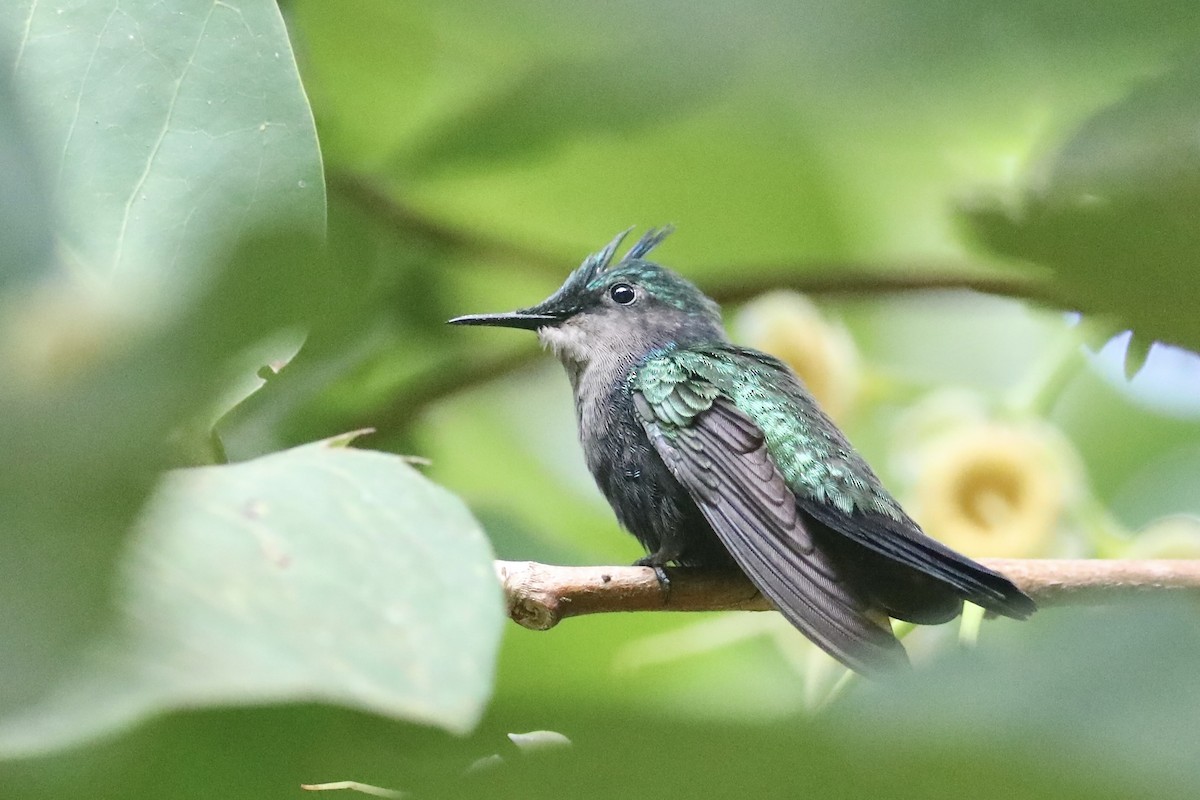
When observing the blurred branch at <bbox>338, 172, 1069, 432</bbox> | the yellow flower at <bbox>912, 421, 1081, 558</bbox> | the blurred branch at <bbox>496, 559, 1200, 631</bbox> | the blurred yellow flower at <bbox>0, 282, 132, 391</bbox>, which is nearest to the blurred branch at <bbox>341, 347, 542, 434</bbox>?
the blurred branch at <bbox>338, 172, 1069, 432</bbox>

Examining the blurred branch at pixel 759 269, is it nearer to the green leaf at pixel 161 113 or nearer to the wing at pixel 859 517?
the wing at pixel 859 517

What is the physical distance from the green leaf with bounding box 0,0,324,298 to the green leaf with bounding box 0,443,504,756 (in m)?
0.37

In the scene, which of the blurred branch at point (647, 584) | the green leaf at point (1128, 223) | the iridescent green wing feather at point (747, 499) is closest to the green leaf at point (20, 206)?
the green leaf at point (1128, 223)

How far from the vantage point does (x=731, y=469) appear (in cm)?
182

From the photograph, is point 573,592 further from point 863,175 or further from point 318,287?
point 863,175

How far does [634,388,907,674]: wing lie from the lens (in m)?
1.44

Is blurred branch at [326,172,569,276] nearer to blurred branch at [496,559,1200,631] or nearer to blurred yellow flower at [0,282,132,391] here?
blurred branch at [496,559,1200,631]

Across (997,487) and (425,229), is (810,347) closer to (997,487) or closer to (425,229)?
(997,487)

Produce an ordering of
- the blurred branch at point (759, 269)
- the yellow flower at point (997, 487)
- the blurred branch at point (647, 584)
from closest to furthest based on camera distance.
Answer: the blurred branch at point (647, 584) → the yellow flower at point (997, 487) → the blurred branch at point (759, 269)

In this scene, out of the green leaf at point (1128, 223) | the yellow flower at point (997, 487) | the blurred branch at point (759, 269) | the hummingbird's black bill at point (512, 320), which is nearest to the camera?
the green leaf at point (1128, 223)

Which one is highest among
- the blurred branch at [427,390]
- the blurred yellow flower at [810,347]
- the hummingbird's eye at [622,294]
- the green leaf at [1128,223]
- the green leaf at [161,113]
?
the hummingbird's eye at [622,294]

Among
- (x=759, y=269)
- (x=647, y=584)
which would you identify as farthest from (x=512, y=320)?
(x=647, y=584)

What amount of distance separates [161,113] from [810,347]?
49.9 inches

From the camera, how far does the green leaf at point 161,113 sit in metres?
1.00
